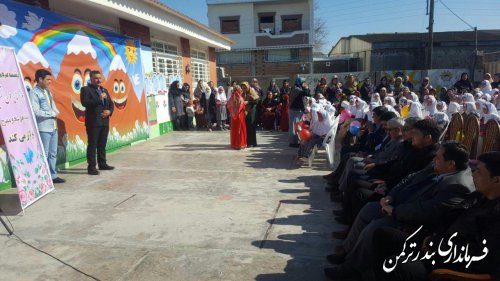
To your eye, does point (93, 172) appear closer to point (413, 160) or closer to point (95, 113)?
point (95, 113)

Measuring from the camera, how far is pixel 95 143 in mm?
6320

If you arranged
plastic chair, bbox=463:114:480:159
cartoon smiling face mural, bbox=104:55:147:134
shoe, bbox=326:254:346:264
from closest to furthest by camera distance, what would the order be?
shoe, bbox=326:254:346:264 → plastic chair, bbox=463:114:480:159 → cartoon smiling face mural, bbox=104:55:147:134

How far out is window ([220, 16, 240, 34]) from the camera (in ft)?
101

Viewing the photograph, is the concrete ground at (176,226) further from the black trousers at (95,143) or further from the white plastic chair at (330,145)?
the black trousers at (95,143)

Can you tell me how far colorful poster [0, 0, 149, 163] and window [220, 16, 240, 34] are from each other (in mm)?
22339

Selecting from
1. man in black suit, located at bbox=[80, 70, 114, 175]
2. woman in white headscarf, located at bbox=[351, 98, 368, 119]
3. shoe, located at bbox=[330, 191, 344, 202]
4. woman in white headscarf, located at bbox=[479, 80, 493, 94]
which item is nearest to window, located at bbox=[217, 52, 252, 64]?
woman in white headscarf, located at bbox=[479, 80, 493, 94]

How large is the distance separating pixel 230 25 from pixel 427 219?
99.4 ft

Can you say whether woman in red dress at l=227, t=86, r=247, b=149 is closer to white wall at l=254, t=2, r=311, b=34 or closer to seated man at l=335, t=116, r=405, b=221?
seated man at l=335, t=116, r=405, b=221

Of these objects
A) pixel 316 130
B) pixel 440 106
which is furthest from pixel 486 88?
pixel 316 130

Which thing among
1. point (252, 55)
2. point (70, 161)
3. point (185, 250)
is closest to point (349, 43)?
point (252, 55)

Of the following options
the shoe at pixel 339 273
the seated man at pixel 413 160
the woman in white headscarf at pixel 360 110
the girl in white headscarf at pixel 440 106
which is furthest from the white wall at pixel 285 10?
the shoe at pixel 339 273

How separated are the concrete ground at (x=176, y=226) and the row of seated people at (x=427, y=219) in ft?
1.75

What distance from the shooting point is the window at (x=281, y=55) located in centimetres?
2938

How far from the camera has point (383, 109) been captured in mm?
5309
